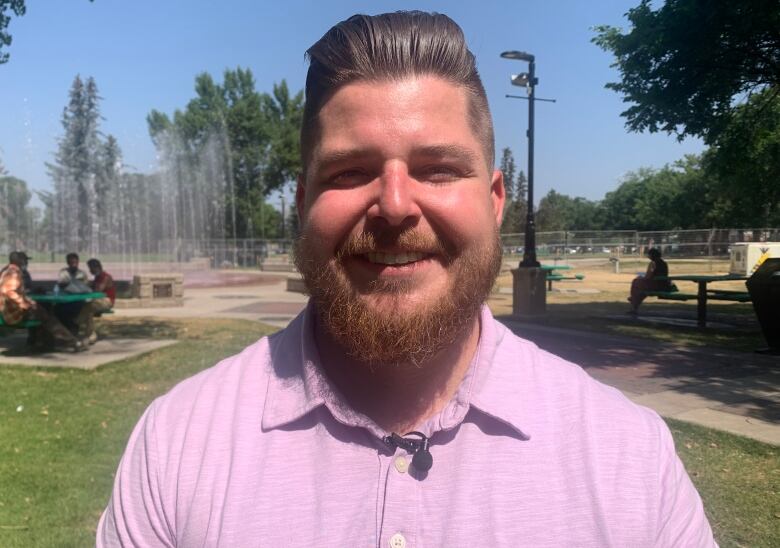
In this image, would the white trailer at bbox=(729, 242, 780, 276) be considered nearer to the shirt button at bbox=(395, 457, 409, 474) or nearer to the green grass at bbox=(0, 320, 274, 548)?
the green grass at bbox=(0, 320, 274, 548)

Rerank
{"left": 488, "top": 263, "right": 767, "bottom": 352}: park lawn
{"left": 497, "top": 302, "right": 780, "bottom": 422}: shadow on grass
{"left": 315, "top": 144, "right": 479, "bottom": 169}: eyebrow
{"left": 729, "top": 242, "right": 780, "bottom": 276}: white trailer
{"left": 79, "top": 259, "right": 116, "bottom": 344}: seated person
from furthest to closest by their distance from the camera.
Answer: {"left": 729, "top": 242, "right": 780, "bottom": 276}: white trailer < {"left": 488, "top": 263, "right": 767, "bottom": 352}: park lawn < {"left": 79, "top": 259, "right": 116, "bottom": 344}: seated person < {"left": 497, "top": 302, "right": 780, "bottom": 422}: shadow on grass < {"left": 315, "top": 144, "right": 479, "bottom": 169}: eyebrow

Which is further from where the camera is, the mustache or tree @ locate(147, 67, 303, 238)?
tree @ locate(147, 67, 303, 238)

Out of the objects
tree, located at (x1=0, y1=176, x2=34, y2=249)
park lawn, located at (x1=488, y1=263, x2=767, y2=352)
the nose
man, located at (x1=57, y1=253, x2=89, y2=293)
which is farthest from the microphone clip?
tree, located at (x1=0, y1=176, x2=34, y2=249)

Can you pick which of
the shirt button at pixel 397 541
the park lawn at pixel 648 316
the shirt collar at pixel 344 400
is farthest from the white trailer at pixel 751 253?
the shirt button at pixel 397 541

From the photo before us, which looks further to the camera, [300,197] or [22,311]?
[22,311]

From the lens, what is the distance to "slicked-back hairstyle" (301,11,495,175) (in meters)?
1.50

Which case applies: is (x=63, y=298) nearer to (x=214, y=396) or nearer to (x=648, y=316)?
(x=214, y=396)

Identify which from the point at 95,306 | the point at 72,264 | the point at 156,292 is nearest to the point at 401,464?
the point at 95,306

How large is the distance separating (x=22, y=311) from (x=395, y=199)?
8.50 meters

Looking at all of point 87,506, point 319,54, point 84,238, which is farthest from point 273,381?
point 84,238

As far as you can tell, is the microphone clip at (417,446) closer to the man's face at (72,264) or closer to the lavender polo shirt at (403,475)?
the lavender polo shirt at (403,475)

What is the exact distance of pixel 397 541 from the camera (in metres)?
1.26

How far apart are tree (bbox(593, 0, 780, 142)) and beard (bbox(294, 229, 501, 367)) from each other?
10.0 metres

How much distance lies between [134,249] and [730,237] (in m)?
38.6
